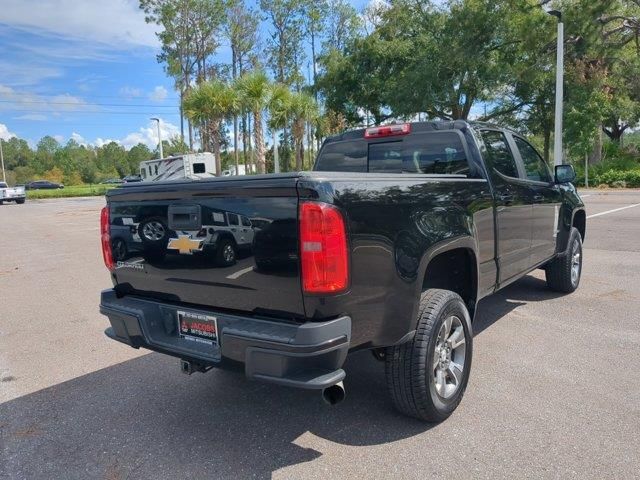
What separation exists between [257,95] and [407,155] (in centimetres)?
2182

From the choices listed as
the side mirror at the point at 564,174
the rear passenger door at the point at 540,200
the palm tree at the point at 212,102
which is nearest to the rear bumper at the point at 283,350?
the rear passenger door at the point at 540,200

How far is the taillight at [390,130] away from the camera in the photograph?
4.26 meters

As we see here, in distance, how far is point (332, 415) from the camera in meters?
3.35

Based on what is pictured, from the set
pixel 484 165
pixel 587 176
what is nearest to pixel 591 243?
pixel 484 165

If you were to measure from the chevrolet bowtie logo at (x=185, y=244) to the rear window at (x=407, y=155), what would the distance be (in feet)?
6.87

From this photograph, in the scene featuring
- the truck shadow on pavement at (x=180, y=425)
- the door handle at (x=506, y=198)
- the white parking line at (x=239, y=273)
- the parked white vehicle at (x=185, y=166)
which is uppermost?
the parked white vehicle at (x=185, y=166)

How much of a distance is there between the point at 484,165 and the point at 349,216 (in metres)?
2.00

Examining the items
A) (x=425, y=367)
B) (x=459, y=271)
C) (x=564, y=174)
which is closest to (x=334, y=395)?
(x=425, y=367)

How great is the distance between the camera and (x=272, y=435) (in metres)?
3.12

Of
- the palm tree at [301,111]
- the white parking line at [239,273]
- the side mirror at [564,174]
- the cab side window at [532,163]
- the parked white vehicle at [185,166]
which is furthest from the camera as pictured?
the palm tree at [301,111]

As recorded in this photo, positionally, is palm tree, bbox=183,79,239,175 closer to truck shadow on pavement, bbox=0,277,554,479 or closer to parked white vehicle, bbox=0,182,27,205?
parked white vehicle, bbox=0,182,27,205

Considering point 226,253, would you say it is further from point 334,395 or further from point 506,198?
point 506,198

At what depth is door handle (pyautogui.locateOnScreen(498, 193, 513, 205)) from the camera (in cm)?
412

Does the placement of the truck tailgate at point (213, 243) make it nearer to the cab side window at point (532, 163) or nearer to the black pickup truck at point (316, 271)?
the black pickup truck at point (316, 271)
